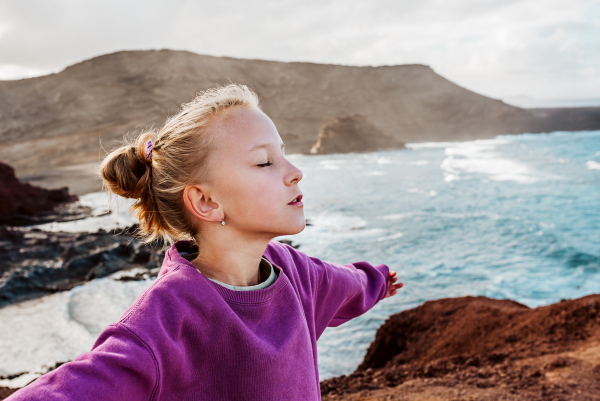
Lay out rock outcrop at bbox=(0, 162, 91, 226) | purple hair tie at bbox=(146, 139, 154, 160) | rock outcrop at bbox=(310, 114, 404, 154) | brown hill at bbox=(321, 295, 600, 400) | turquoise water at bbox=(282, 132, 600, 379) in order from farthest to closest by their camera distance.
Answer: rock outcrop at bbox=(310, 114, 404, 154)
rock outcrop at bbox=(0, 162, 91, 226)
turquoise water at bbox=(282, 132, 600, 379)
brown hill at bbox=(321, 295, 600, 400)
purple hair tie at bbox=(146, 139, 154, 160)

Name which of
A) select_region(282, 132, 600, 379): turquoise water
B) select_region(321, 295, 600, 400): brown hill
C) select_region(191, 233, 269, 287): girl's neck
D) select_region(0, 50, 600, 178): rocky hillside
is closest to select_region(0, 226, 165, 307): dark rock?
select_region(282, 132, 600, 379): turquoise water

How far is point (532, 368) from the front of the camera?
8.44 feet

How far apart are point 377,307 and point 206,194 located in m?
5.21

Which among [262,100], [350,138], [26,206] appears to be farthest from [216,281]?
[262,100]

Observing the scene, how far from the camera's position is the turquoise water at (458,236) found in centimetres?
636

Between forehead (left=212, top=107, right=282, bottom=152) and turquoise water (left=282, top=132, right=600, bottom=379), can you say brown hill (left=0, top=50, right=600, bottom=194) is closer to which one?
turquoise water (left=282, top=132, right=600, bottom=379)

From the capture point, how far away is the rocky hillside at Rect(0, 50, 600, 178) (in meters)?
44.0

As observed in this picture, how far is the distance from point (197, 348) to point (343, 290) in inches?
23.7

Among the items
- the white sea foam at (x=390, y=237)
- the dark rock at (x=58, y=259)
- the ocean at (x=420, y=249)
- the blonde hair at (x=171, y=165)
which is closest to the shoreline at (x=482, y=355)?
the ocean at (x=420, y=249)

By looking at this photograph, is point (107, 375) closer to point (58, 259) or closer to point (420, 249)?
point (58, 259)

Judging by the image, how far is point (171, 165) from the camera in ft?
3.60

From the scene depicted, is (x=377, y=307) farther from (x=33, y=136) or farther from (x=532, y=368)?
(x=33, y=136)

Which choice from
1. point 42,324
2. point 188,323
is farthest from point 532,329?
point 42,324

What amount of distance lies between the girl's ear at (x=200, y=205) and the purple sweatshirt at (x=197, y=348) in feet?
0.36
